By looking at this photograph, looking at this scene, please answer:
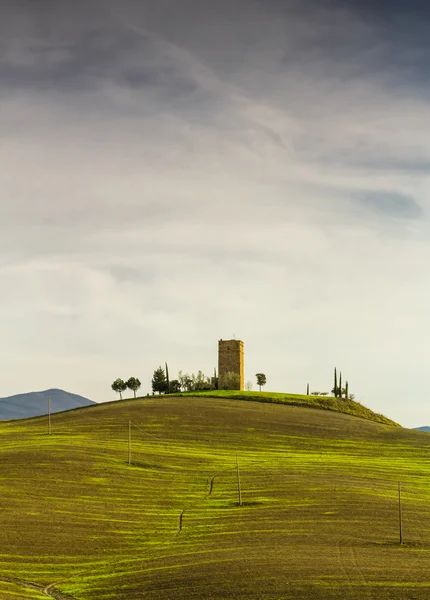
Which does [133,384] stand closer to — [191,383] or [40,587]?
[191,383]

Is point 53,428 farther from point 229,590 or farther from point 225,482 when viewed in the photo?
point 229,590

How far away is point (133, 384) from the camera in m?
197

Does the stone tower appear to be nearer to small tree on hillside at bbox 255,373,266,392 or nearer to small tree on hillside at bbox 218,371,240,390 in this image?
small tree on hillside at bbox 218,371,240,390

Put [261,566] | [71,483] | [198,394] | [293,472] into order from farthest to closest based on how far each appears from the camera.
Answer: [198,394] → [293,472] → [71,483] → [261,566]

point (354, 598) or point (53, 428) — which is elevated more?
point (53, 428)

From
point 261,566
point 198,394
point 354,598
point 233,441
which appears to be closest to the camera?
point 354,598

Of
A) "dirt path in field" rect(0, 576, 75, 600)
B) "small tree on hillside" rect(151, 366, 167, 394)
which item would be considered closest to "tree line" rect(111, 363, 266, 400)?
"small tree on hillside" rect(151, 366, 167, 394)

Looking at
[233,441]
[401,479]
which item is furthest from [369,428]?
[401,479]

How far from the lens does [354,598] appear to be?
5019cm

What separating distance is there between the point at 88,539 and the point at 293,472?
33110 mm

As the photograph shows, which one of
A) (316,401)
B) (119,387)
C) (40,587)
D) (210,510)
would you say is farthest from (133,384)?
(40,587)

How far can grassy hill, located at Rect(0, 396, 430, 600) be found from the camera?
55.1 metres

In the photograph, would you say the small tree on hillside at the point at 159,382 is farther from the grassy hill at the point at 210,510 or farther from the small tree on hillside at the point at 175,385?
the grassy hill at the point at 210,510

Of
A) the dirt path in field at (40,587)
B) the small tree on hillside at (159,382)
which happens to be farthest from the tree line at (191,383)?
the dirt path in field at (40,587)
